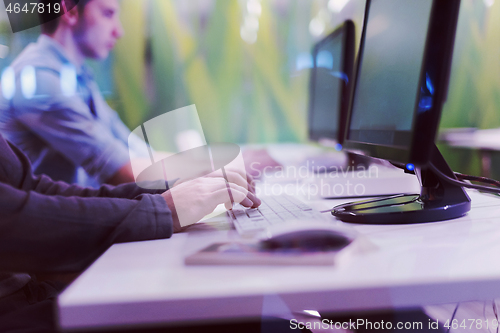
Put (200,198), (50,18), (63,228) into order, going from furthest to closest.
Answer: (50,18)
(200,198)
(63,228)

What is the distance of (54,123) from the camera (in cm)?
134

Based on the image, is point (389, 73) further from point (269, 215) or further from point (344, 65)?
point (344, 65)

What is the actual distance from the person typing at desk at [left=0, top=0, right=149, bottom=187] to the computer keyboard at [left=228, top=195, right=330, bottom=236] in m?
0.89

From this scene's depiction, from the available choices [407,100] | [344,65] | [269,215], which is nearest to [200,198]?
[269,215]

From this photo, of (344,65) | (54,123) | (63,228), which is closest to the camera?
(63,228)

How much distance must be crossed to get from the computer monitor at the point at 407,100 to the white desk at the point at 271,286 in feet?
0.58

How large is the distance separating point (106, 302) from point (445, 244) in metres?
0.44

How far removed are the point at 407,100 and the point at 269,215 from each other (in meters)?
0.32

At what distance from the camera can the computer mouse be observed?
1.31 ft

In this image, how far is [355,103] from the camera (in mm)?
848

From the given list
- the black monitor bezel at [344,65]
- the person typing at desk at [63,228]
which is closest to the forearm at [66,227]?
the person typing at desk at [63,228]

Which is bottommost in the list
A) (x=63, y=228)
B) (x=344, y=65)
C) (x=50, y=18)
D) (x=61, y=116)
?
(x=63, y=228)

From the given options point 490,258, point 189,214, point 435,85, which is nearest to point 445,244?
point 490,258

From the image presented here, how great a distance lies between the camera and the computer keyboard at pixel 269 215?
507mm
